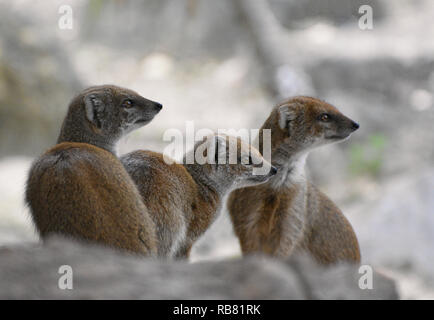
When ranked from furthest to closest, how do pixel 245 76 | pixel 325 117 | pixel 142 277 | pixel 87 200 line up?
pixel 245 76
pixel 325 117
pixel 87 200
pixel 142 277

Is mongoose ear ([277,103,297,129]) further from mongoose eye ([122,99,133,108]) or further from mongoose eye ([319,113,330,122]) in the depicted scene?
mongoose eye ([122,99,133,108])

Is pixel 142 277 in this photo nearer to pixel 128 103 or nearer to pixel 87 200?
pixel 87 200

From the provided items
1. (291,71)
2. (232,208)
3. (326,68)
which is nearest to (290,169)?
(232,208)

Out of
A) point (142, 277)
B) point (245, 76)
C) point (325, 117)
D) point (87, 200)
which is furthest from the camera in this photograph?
point (245, 76)

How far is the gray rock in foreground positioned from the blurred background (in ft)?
16.6

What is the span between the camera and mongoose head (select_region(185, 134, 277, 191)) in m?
3.82

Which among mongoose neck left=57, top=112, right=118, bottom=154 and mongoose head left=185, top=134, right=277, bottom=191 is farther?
mongoose head left=185, top=134, right=277, bottom=191

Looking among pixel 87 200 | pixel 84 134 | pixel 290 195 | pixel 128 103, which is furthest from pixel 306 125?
pixel 87 200

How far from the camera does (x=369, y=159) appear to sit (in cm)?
1073

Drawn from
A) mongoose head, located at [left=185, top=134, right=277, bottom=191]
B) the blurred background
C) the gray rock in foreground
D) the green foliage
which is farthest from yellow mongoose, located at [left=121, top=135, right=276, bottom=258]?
the green foliage

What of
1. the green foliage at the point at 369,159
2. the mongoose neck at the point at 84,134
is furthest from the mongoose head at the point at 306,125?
the green foliage at the point at 369,159

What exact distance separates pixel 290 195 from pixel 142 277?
1.58 metres

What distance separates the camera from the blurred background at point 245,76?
943 centimetres
